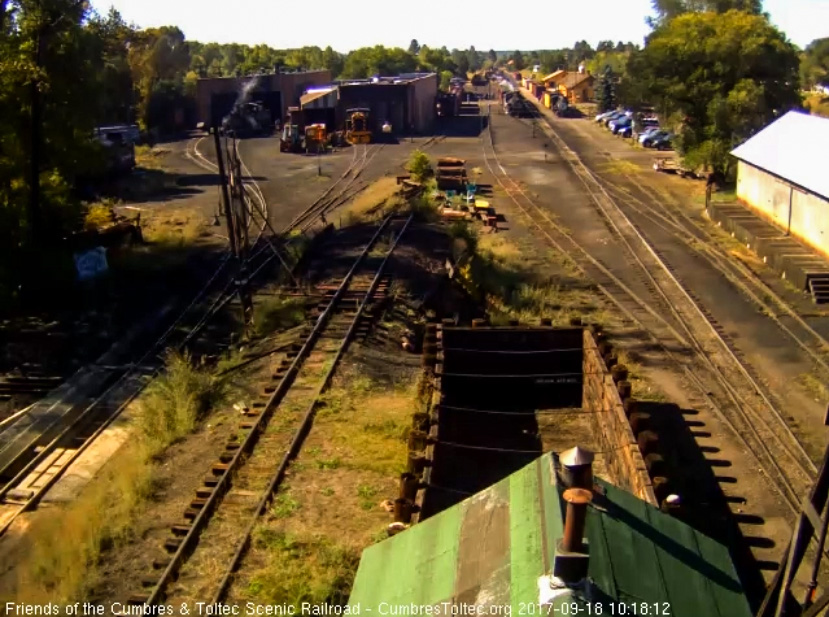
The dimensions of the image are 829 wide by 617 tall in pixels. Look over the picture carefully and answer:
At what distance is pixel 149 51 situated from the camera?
7581 cm

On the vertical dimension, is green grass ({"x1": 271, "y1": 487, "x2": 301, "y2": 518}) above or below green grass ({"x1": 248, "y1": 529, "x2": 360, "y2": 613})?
above

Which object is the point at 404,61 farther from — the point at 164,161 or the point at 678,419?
the point at 678,419

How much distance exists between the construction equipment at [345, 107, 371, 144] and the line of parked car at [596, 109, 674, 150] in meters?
17.5

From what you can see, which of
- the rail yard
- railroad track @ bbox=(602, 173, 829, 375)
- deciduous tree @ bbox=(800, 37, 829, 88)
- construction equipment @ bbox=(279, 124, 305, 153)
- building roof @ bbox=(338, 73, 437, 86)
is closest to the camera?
the rail yard

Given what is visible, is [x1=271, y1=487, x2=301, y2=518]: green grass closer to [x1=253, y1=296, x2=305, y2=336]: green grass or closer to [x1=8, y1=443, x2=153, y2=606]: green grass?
[x1=8, y1=443, x2=153, y2=606]: green grass

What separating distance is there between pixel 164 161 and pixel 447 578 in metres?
49.4

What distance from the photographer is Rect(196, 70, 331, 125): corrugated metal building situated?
6419 centimetres

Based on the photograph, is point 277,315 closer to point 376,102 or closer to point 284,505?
point 284,505

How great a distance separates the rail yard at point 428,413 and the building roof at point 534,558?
0.11 feet

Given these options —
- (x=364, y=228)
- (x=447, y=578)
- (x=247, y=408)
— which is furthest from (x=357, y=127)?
(x=447, y=578)

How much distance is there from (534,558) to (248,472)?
8130 millimetres

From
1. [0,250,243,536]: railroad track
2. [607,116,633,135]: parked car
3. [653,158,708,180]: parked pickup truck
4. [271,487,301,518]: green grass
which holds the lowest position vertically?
[0,250,243,536]: railroad track

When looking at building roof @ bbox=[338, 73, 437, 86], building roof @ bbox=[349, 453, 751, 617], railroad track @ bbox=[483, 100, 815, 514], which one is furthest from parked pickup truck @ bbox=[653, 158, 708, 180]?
building roof @ bbox=[349, 453, 751, 617]

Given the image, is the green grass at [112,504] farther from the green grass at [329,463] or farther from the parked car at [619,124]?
the parked car at [619,124]
